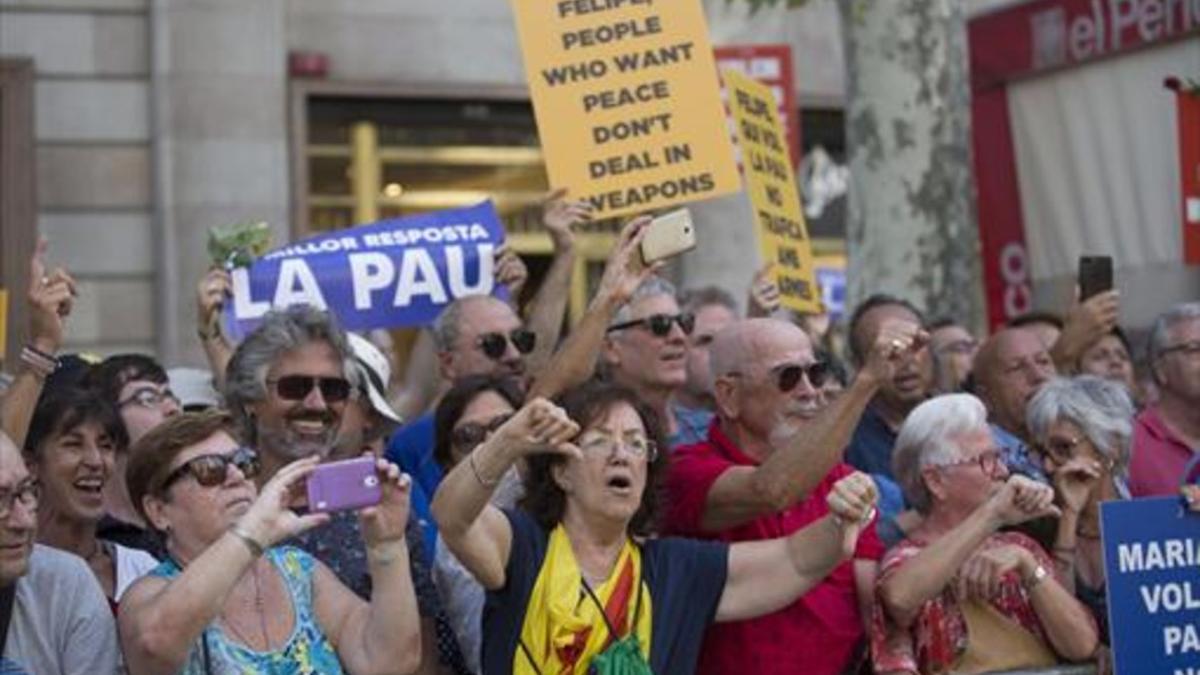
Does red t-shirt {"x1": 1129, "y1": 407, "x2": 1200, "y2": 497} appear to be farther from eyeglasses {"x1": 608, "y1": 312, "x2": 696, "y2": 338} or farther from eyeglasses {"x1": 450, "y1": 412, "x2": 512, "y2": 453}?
eyeglasses {"x1": 450, "y1": 412, "x2": 512, "y2": 453}

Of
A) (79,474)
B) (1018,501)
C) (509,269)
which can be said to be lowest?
(1018,501)

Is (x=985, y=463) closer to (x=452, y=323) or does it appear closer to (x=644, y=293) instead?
(x=644, y=293)

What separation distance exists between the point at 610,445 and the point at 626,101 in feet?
8.80

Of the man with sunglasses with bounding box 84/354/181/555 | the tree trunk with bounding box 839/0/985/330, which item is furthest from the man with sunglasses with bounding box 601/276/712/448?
the tree trunk with bounding box 839/0/985/330

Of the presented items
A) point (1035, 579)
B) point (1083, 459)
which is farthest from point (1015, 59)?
point (1035, 579)

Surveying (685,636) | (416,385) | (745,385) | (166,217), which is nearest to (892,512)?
(745,385)

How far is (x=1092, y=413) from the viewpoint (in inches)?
285

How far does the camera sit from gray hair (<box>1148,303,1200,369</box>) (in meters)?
8.75

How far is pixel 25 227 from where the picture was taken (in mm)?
15383

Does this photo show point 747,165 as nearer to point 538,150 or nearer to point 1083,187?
point 1083,187

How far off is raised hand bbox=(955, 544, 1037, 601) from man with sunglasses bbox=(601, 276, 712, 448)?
1.45m

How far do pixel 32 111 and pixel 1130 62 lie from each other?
6.44 m

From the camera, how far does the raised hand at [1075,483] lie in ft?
23.2

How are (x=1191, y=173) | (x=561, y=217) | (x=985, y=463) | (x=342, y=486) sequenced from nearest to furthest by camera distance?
1. (x=342, y=486)
2. (x=985, y=463)
3. (x=561, y=217)
4. (x=1191, y=173)
